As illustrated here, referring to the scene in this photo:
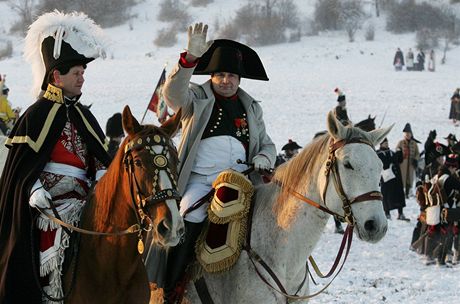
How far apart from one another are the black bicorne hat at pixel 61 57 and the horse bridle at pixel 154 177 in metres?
0.96

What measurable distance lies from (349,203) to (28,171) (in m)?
2.30

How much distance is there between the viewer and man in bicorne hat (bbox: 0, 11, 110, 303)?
5.50m

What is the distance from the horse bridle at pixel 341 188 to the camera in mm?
5547

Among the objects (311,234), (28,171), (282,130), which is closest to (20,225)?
(28,171)

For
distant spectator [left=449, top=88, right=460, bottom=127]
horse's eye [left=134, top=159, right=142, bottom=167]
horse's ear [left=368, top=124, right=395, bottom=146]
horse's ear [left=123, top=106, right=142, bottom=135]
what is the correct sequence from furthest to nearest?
1. distant spectator [left=449, top=88, right=460, bottom=127]
2. horse's ear [left=368, top=124, right=395, bottom=146]
3. horse's ear [left=123, top=106, right=142, bottom=135]
4. horse's eye [left=134, top=159, right=142, bottom=167]

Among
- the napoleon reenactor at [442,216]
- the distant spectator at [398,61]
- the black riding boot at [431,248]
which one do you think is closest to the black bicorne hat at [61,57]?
the napoleon reenactor at [442,216]

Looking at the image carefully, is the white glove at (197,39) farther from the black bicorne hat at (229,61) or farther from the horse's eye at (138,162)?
the horse's eye at (138,162)

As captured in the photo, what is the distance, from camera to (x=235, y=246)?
6.21 meters

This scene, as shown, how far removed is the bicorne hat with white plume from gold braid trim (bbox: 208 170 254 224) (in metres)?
1.40

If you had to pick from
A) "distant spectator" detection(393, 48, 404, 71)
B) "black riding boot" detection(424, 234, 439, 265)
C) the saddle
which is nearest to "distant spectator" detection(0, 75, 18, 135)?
"black riding boot" detection(424, 234, 439, 265)

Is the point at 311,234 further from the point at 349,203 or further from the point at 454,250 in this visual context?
the point at 454,250

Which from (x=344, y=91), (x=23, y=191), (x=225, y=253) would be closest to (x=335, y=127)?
(x=225, y=253)

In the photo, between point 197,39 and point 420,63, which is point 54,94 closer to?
point 197,39

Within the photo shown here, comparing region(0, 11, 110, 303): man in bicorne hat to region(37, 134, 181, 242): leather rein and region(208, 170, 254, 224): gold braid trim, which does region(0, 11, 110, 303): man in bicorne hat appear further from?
region(208, 170, 254, 224): gold braid trim
